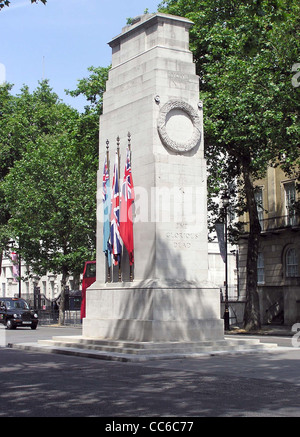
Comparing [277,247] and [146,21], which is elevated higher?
[146,21]

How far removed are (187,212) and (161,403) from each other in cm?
1135

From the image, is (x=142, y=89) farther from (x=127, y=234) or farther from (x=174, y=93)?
(x=127, y=234)

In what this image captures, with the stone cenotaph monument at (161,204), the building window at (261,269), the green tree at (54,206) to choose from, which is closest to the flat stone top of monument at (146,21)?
the stone cenotaph monument at (161,204)

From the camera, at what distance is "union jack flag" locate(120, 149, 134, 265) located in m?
21.6

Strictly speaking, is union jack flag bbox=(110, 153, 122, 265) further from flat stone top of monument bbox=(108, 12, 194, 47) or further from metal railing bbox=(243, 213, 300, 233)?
metal railing bbox=(243, 213, 300, 233)

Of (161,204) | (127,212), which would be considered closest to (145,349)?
(161,204)

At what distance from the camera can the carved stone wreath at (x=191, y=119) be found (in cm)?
2134

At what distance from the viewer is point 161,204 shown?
68.4ft

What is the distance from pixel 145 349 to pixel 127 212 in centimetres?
471

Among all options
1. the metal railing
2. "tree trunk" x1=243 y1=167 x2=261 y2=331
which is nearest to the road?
"tree trunk" x1=243 y1=167 x2=261 y2=331

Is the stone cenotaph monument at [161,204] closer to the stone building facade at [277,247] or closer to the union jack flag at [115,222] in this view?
the union jack flag at [115,222]

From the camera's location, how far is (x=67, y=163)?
47062 mm

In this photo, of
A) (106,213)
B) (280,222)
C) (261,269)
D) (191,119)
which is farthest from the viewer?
(261,269)

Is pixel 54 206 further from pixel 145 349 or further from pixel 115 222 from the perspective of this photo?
pixel 145 349
